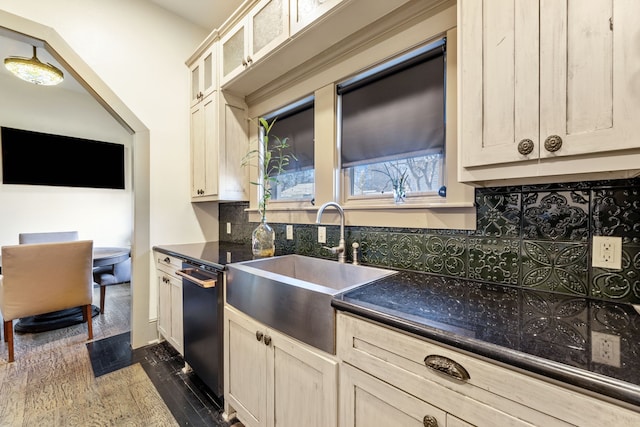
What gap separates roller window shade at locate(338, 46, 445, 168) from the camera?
145cm

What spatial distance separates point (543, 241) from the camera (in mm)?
1098

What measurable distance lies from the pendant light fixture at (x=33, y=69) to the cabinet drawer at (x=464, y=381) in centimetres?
358

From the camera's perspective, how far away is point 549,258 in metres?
1.08

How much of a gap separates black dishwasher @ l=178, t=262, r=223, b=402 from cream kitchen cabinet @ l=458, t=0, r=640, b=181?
1.45m

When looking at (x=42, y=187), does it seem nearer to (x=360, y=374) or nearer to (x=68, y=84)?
(x=68, y=84)

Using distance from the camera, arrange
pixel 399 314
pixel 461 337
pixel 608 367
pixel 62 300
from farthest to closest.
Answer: pixel 62 300 → pixel 399 314 → pixel 461 337 → pixel 608 367

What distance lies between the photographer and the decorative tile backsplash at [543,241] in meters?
0.95

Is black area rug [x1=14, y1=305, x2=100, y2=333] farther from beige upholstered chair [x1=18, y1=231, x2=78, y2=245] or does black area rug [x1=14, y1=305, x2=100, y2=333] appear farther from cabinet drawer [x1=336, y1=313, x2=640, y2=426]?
cabinet drawer [x1=336, y1=313, x2=640, y2=426]

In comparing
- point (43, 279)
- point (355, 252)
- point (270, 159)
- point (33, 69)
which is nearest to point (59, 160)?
point (33, 69)

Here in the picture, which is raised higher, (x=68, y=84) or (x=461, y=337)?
(x=68, y=84)

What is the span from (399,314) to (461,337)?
0.19m

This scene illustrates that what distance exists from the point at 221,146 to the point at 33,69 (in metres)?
2.01

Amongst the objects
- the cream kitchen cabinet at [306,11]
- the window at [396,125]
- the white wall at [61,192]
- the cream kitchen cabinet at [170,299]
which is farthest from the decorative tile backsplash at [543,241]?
the white wall at [61,192]

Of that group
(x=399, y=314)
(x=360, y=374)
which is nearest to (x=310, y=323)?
(x=360, y=374)
